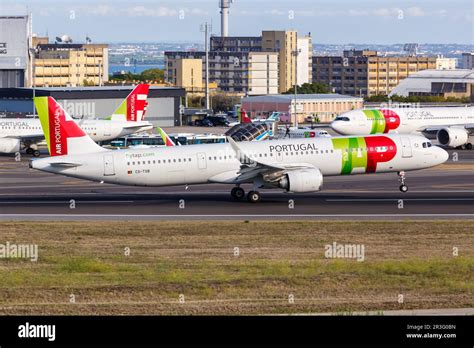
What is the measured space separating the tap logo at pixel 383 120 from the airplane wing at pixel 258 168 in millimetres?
43804

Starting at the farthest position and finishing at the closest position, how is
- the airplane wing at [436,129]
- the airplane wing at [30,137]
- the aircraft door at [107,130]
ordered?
the airplane wing at [436,129]
the aircraft door at [107,130]
the airplane wing at [30,137]

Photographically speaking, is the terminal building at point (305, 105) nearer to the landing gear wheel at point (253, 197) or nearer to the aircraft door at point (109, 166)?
the landing gear wheel at point (253, 197)

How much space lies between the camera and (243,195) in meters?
53.0

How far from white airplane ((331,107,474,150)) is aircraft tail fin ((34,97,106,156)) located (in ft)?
154

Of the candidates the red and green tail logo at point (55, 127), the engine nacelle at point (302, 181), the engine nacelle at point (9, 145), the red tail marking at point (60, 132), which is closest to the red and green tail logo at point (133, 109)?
the engine nacelle at point (9, 145)

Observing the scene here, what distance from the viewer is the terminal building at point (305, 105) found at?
160m

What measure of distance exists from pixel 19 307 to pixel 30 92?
364 feet

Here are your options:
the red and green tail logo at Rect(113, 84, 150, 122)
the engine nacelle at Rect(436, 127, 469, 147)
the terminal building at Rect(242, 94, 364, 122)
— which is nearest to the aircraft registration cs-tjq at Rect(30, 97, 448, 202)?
the engine nacelle at Rect(436, 127, 469, 147)

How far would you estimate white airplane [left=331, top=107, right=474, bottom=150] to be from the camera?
93600mm

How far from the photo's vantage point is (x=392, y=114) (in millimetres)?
96125

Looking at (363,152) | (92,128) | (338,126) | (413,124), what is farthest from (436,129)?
(363,152)

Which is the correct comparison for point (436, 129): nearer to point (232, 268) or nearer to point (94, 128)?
point (94, 128)

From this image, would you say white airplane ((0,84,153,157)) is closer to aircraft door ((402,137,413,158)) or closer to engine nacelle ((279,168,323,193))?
aircraft door ((402,137,413,158))
